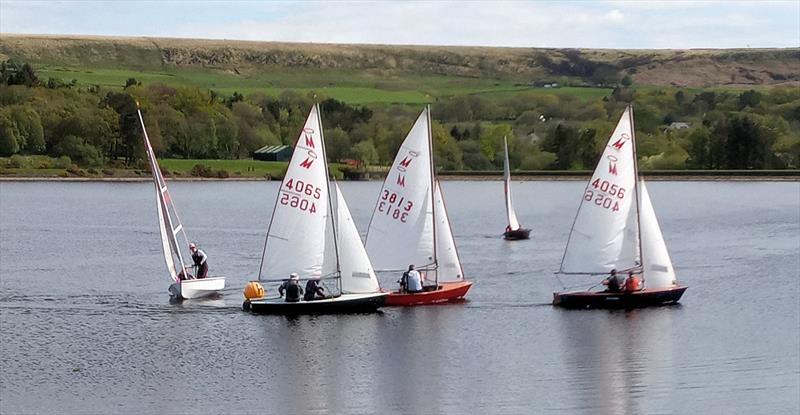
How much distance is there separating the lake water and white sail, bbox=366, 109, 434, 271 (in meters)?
2.06

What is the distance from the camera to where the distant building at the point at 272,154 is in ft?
614

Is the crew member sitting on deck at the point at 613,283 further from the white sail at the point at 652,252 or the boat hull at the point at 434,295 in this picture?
the boat hull at the point at 434,295

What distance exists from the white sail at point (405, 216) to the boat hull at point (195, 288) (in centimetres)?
640

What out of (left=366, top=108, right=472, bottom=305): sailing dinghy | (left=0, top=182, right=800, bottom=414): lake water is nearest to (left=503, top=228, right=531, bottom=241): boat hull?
(left=0, top=182, right=800, bottom=414): lake water

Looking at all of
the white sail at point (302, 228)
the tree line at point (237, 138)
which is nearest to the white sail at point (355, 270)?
the white sail at point (302, 228)

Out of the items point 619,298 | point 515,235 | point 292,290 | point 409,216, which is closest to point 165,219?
point 292,290

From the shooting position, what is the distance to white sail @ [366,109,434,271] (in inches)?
2119

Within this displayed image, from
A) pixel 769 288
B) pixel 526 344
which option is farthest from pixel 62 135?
pixel 526 344

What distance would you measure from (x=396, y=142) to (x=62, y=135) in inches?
1777

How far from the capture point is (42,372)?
4222 centimetres

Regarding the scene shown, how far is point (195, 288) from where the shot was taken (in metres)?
55.7

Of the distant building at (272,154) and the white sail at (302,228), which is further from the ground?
the distant building at (272,154)

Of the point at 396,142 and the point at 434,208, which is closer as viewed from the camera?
the point at 434,208

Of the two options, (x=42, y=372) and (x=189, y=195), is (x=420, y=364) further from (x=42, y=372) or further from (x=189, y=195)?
(x=189, y=195)
